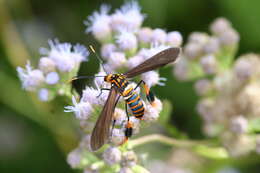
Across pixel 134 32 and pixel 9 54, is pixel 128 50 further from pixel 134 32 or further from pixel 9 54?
pixel 9 54

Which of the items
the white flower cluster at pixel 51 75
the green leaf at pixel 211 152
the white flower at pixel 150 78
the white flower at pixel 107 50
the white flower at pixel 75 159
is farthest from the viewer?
the green leaf at pixel 211 152

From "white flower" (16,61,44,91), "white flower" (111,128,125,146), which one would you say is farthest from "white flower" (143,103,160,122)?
"white flower" (16,61,44,91)

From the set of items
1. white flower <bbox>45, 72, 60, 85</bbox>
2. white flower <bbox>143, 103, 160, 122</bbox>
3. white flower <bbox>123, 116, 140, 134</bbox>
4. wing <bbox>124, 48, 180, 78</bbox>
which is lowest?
white flower <bbox>123, 116, 140, 134</bbox>

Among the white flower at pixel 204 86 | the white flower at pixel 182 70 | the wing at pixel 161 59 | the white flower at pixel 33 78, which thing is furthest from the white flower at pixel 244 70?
the white flower at pixel 33 78

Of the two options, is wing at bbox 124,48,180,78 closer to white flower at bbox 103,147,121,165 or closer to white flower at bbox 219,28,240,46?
white flower at bbox 103,147,121,165

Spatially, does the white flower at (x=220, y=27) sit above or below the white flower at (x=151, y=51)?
above

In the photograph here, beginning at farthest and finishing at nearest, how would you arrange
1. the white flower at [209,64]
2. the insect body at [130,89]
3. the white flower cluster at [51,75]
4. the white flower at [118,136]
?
the white flower at [209,64], the white flower cluster at [51,75], the white flower at [118,136], the insect body at [130,89]

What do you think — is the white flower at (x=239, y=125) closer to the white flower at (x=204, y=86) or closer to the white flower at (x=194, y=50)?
the white flower at (x=204, y=86)

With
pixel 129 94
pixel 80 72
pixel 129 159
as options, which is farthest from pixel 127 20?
pixel 80 72
